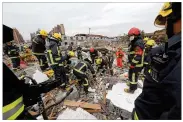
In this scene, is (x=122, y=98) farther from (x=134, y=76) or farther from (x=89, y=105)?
(x=89, y=105)

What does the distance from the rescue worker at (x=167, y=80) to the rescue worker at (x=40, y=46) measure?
5221 mm

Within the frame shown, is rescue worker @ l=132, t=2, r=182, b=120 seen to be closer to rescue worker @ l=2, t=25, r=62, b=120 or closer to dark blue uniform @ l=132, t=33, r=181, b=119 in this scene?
dark blue uniform @ l=132, t=33, r=181, b=119

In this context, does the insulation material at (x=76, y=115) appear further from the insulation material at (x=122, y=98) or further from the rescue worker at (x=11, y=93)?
the rescue worker at (x=11, y=93)

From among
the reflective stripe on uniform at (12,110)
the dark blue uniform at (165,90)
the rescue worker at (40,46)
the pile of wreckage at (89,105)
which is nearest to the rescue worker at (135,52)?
the pile of wreckage at (89,105)

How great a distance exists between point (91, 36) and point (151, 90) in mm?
34206

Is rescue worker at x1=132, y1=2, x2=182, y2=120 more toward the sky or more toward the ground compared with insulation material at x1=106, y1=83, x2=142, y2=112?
more toward the sky

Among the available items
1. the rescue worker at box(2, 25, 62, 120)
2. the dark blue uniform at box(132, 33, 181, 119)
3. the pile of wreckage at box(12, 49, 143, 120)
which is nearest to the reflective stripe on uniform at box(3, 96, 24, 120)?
the rescue worker at box(2, 25, 62, 120)

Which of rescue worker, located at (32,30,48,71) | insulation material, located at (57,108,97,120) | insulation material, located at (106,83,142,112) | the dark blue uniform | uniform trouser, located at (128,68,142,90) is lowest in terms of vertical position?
insulation material, located at (57,108,97,120)

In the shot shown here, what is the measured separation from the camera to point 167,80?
0.91 meters

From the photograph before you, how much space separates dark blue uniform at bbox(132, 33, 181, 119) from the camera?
0.87 metres

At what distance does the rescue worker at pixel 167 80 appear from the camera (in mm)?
879

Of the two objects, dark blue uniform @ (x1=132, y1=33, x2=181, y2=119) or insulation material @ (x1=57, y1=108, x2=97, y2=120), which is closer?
dark blue uniform @ (x1=132, y1=33, x2=181, y2=119)

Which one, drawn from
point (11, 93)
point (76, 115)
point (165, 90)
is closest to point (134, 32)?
point (76, 115)

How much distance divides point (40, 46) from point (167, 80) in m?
6.10
